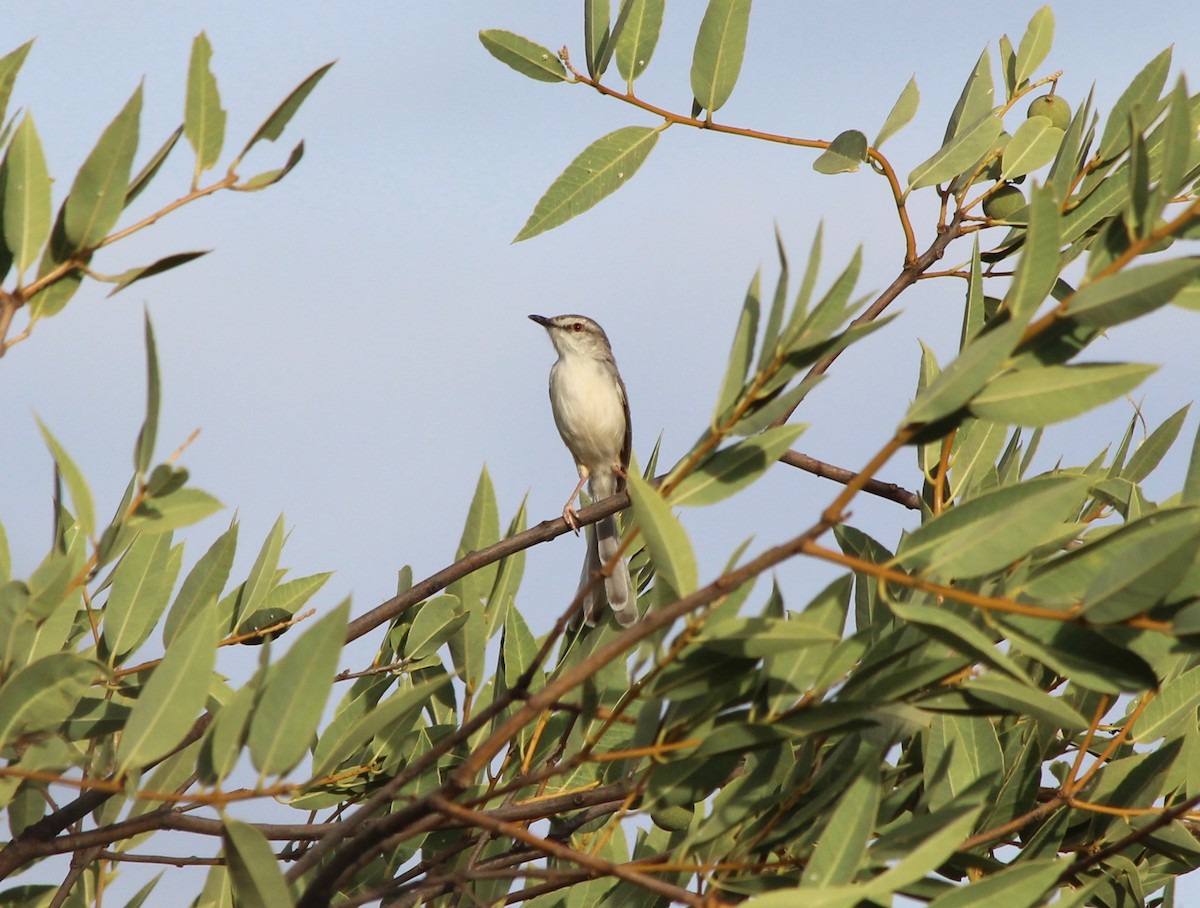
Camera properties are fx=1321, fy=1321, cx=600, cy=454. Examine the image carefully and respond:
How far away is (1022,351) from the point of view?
6.72 ft

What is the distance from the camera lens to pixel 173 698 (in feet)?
7.30

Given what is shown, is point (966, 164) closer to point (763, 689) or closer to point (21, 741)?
point (763, 689)

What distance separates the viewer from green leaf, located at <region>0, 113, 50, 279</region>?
2.50 m

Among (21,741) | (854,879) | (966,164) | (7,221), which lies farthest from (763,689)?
(966,164)

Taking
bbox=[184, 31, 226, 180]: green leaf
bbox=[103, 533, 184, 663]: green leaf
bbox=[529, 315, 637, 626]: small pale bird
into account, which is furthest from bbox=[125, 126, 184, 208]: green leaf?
bbox=[529, 315, 637, 626]: small pale bird

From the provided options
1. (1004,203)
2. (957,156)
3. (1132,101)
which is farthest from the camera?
(1004,203)

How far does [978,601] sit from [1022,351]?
40 cm

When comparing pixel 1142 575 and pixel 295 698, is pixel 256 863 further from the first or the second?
pixel 1142 575

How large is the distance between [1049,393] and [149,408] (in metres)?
1.46

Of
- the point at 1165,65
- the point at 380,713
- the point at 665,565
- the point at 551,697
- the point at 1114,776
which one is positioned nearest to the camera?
the point at 551,697

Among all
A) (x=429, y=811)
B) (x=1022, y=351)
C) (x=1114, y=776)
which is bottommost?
(x=1114, y=776)

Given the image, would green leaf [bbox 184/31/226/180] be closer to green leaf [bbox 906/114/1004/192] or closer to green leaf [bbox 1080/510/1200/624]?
green leaf [bbox 1080/510/1200/624]

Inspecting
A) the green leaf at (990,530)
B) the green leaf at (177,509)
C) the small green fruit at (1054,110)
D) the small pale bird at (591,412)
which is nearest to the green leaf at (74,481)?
the green leaf at (177,509)

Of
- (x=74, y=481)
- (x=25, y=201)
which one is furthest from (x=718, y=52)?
(x=74, y=481)
